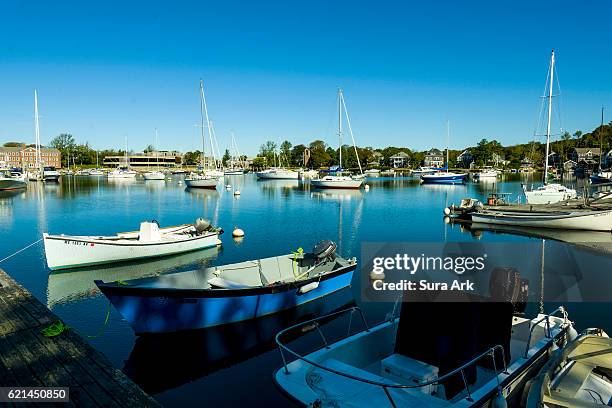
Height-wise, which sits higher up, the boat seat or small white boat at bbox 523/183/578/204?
small white boat at bbox 523/183/578/204

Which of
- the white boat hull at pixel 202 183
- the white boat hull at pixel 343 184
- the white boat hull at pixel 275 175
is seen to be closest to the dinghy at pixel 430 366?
the white boat hull at pixel 343 184

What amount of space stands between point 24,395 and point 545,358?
9.64 m

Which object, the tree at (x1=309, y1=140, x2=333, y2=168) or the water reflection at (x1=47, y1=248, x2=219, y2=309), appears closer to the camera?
the water reflection at (x1=47, y1=248, x2=219, y2=309)

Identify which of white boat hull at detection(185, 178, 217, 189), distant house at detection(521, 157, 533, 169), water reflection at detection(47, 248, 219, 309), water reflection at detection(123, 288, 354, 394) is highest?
distant house at detection(521, 157, 533, 169)

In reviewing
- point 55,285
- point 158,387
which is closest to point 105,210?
point 55,285

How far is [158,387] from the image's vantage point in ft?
34.7

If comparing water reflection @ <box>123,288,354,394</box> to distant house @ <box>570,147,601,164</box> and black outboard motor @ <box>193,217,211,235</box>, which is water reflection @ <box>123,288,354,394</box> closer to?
black outboard motor @ <box>193,217,211,235</box>

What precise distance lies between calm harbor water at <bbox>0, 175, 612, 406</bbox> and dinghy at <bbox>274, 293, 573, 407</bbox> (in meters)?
2.74

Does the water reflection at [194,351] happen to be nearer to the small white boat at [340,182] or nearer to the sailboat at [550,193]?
the sailboat at [550,193]

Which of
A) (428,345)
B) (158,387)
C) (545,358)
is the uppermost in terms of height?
(428,345)

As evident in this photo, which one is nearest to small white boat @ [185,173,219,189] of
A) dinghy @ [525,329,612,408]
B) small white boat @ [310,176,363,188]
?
small white boat @ [310,176,363,188]

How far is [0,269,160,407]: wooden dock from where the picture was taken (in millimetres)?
7125

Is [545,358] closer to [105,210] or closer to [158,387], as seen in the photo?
[158,387]

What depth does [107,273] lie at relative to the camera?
70.2 ft
